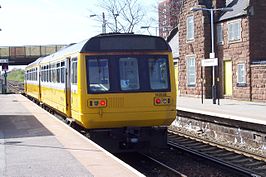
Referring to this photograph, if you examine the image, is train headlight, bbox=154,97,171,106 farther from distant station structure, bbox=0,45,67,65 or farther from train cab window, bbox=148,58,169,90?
distant station structure, bbox=0,45,67,65

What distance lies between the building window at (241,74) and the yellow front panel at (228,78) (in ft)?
3.26

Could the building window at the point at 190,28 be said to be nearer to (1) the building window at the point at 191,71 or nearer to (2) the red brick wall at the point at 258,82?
(1) the building window at the point at 191,71

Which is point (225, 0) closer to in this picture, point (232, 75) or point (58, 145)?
point (232, 75)

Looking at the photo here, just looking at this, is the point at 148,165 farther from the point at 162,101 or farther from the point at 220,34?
the point at 220,34

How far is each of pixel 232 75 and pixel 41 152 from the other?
64.7ft

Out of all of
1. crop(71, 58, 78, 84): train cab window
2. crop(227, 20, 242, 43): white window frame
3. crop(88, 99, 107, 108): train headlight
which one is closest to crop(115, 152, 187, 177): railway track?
crop(88, 99, 107, 108): train headlight

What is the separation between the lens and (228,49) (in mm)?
29562

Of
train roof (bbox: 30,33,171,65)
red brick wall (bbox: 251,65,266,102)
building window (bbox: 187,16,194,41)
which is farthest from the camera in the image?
building window (bbox: 187,16,194,41)

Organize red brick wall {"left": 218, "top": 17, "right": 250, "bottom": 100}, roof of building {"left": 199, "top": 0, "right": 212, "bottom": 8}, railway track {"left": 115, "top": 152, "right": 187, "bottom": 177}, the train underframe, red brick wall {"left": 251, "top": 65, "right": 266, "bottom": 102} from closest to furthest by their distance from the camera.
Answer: railway track {"left": 115, "top": 152, "right": 187, "bottom": 177} → the train underframe → red brick wall {"left": 251, "top": 65, "right": 266, "bottom": 102} → red brick wall {"left": 218, "top": 17, "right": 250, "bottom": 100} → roof of building {"left": 199, "top": 0, "right": 212, "bottom": 8}

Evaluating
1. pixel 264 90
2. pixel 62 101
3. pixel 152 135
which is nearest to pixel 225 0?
pixel 264 90

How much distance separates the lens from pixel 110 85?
1189cm

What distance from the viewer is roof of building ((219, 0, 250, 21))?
2781cm

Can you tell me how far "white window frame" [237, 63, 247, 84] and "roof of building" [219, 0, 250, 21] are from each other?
2782 mm

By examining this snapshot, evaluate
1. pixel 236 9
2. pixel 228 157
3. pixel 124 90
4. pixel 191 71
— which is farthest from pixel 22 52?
pixel 124 90
